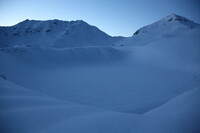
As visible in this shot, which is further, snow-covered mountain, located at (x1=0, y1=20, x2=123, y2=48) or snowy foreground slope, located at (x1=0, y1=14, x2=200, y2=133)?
snow-covered mountain, located at (x1=0, y1=20, x2=123, y2=48)

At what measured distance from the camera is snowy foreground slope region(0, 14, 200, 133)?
8.17 ft

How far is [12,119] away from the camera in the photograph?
251 centimetres

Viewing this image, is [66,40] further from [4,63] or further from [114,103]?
[114,103]

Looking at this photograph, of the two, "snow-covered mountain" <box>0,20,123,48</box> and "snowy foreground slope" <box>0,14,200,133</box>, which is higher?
"snow-covered mountain" <box>0,20,123,48</box>

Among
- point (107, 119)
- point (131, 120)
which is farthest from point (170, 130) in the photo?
point (107, 119)

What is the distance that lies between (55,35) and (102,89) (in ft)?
188

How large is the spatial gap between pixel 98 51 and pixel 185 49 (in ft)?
31.5

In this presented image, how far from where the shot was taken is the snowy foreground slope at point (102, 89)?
2.49 meters

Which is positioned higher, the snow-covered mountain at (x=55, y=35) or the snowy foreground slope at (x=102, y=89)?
the snow-covered mountain at (x=55, y=35)

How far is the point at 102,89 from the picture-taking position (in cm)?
877

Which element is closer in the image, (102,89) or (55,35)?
(102,89)

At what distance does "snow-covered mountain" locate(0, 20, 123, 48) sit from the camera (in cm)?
5368

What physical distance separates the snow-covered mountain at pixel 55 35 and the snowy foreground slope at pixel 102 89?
35.7 m

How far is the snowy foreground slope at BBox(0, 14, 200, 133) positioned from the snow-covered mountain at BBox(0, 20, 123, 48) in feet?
117
